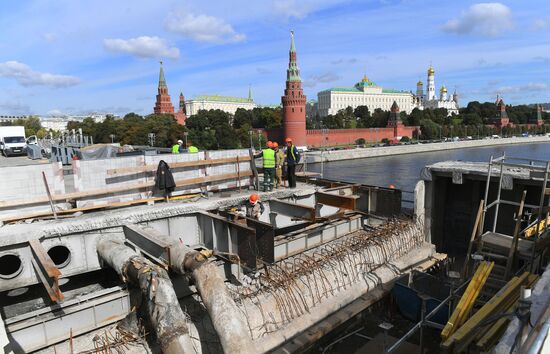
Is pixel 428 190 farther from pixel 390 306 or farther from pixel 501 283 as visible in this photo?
pixel 501 283

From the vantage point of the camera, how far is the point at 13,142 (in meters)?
36.0

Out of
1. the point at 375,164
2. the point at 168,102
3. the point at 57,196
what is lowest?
the point at 375,164

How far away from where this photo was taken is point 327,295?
30.5ft

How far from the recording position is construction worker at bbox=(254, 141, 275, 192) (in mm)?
12581

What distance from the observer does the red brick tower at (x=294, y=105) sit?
80.6 metres

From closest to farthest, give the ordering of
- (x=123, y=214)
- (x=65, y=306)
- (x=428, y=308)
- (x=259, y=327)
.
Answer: (x=65, y=306) → (x=259, y=327) → (x=428, y=308) → (x=123, y=214)

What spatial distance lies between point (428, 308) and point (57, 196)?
373 inches

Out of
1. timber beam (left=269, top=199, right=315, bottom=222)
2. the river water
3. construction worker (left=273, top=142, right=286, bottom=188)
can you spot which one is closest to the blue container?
timber beam (left=269, top=199, right=315, bottom=222)

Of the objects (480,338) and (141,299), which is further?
(141,299)

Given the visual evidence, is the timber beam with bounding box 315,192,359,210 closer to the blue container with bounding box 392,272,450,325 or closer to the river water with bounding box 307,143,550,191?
the blue container with bounding box 392,272,450,325

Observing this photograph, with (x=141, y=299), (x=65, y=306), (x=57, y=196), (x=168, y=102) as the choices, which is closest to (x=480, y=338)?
(x=141, y=299)

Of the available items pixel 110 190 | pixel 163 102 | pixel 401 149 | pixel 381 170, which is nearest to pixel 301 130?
pixel 401 149

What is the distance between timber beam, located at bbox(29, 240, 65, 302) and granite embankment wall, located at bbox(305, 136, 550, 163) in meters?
50.3

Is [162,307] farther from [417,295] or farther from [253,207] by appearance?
[417,295]
